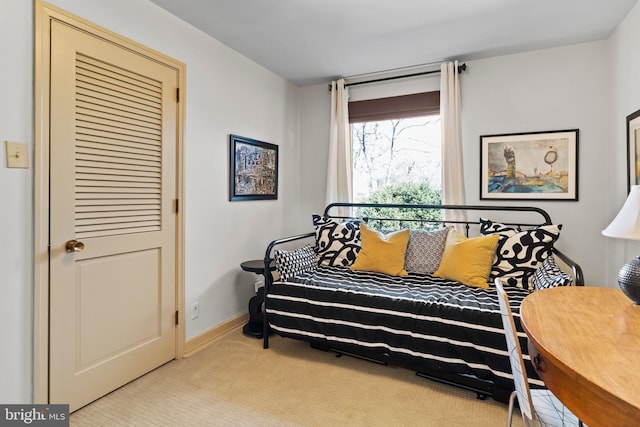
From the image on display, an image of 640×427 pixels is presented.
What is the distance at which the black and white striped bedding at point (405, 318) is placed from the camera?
74.5 inches

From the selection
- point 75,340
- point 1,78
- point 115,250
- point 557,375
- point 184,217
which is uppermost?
point 1,78

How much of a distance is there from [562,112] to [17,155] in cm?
367

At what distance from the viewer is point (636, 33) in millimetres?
2236

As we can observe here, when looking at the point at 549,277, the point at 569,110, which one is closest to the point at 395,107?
the point at 569,110

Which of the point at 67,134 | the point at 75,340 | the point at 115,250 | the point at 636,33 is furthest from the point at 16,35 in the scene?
the point at 636,33

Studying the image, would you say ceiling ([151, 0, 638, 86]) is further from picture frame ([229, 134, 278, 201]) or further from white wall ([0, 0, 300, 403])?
picture frame ([229, 134, 278, 201])

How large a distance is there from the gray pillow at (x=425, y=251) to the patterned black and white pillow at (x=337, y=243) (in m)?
0.45

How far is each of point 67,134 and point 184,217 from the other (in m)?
0.89

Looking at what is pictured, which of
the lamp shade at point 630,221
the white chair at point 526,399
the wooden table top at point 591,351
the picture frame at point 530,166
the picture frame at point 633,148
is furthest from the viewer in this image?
the picture frame at point 530,166

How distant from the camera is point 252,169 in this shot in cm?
321

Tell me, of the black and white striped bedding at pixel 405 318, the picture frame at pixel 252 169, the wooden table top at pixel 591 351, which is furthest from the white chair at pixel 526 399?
the picture frame at pixel 252 169

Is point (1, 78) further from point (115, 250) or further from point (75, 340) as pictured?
point (75, 340)

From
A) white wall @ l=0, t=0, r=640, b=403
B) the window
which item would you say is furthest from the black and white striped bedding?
the window

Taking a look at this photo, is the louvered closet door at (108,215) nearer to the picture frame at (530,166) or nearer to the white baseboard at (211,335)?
the white baseboard at (211,335)
